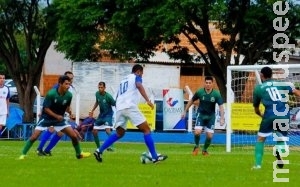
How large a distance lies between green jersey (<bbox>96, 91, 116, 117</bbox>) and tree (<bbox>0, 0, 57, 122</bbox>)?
2378 centimetres

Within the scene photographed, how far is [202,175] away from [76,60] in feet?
110

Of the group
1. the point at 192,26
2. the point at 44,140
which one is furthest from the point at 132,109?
the point at 192,26

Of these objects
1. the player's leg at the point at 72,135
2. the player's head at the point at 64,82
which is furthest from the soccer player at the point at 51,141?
the player's head at the point at 64,82

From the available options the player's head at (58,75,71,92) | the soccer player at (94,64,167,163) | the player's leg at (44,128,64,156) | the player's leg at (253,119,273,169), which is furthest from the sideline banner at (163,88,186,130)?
the player's leg at (253,119,273,169)

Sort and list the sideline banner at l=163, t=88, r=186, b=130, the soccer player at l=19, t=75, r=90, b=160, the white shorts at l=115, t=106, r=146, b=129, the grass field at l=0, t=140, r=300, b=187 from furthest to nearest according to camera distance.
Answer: the sideline banner at l=163, t=88, r=186, b=130, the soccer player at l=19, t=75, r=90, b=160, the white shorts at l=115, t=106, r=146, b=129, the grass field at l=0, t=140, r=300, b=187

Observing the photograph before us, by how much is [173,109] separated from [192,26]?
6938 millimetres

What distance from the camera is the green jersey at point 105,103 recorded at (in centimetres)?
2898

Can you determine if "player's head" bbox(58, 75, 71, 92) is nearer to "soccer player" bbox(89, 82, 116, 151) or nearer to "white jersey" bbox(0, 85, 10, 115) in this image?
"soccer player" bbox(89, 82, 116, 151)

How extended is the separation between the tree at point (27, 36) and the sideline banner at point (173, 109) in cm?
1270

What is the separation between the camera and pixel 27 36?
53906 millimetres

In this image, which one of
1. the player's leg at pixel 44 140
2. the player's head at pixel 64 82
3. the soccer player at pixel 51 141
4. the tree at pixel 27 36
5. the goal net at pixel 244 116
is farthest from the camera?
the tree at pixel 27 36

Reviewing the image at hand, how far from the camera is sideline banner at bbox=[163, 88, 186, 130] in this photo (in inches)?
1654

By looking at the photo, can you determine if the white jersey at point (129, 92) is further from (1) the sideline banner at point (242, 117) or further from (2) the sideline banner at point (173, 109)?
(2) the sideline banner at point (173, 109)

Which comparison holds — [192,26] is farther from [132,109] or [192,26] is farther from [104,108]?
[132,109]
